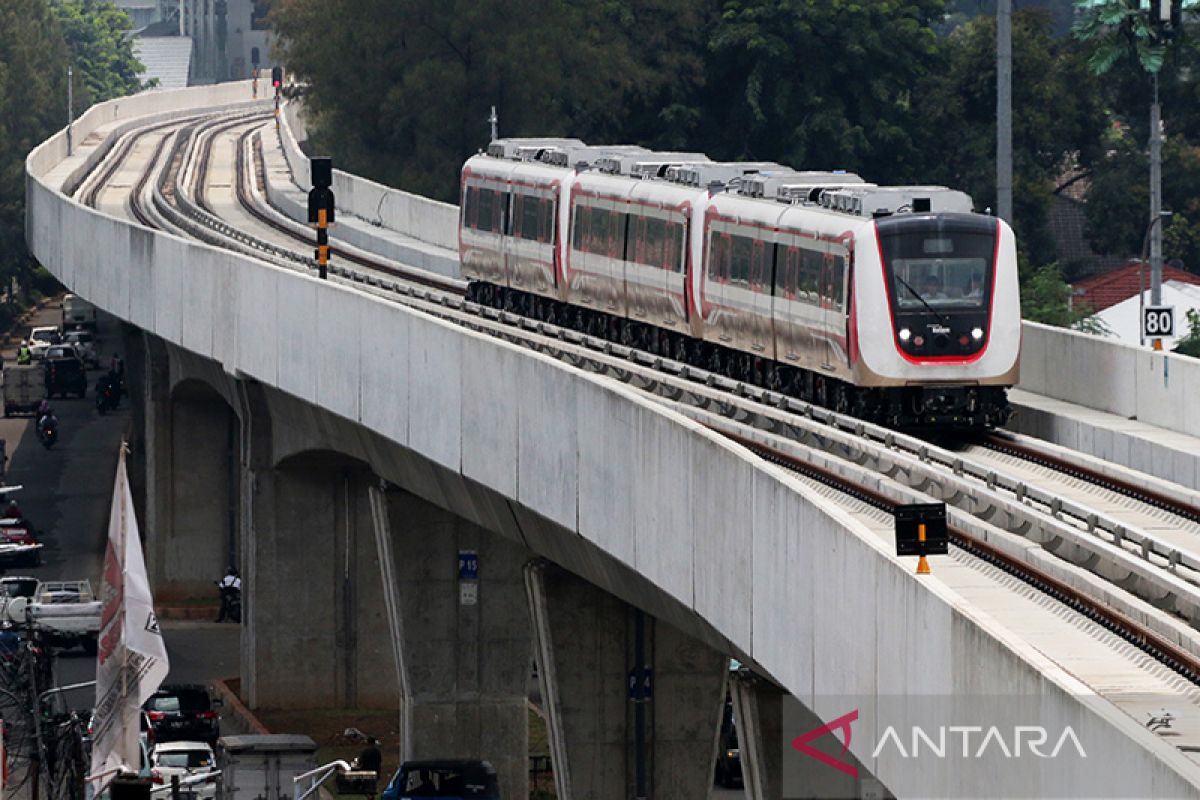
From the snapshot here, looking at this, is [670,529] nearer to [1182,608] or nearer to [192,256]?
[1182,608]

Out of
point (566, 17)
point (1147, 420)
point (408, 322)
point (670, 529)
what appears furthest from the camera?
point (566, 17)

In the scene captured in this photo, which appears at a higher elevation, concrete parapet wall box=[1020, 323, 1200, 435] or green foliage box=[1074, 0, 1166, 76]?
green foliage box=[1074, 0, 1166, 76]

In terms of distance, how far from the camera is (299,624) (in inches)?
2344

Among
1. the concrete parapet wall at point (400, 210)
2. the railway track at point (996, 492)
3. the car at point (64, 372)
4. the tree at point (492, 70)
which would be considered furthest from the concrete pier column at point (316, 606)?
the car at point (64, 372)

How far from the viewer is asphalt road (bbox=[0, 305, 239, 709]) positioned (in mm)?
63562

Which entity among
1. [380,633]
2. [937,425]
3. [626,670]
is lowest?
[380,633]

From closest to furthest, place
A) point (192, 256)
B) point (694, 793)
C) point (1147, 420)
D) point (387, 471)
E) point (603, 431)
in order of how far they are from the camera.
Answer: point (603, 431) → point (1147, 420) → point (694, 793) → point (387, 471) → point (192, 256)

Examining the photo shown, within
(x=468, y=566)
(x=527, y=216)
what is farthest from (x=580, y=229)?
(x=468, y=566)

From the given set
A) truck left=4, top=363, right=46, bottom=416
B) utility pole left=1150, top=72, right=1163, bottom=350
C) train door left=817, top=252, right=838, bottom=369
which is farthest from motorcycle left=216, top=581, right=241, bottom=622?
train door left=817, top=252, right=838, bottom=369

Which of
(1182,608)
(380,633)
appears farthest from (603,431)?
(380,633)

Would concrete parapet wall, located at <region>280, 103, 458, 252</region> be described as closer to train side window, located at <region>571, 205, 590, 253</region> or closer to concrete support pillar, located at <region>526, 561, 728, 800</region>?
train side window, located at <region>571, 205, 590, 253</region>

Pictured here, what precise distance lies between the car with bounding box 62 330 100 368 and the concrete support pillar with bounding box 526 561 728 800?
8360cm

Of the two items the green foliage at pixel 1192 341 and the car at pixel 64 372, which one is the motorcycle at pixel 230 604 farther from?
the car at pixel 64 372

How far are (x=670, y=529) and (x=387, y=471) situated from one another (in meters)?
18.9
